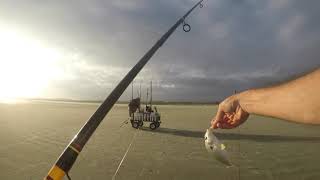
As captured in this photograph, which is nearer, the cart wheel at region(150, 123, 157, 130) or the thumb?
the thumb

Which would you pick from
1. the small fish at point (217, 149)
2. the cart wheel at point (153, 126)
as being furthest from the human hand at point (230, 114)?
the cart wheel at point (153, 126)

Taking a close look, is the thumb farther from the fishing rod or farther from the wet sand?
the wet sand

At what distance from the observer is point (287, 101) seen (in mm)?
1792

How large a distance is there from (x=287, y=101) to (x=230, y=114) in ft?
2.47

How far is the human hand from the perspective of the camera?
238 cm

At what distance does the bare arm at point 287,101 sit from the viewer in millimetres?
1641

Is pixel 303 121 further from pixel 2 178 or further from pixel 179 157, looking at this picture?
pixel 179 157

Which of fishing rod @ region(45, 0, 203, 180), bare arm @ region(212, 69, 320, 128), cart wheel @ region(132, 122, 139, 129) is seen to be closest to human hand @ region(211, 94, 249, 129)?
bare arm @ region(212, 69, 320, 128)

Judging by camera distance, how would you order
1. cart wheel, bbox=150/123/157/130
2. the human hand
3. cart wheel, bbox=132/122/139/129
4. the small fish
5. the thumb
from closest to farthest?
the human hand
the thumb
the small fish
cart wheel, bbox=150/123/157/130
cart wheel, bbox=132/122/139/129

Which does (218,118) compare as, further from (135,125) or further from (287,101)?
(135,125)

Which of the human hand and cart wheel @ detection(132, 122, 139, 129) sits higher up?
the human hand

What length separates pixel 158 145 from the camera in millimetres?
19625

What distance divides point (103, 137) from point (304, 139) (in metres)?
10.5

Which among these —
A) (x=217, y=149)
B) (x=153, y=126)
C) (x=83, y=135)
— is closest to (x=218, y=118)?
(x=217, y=149)
